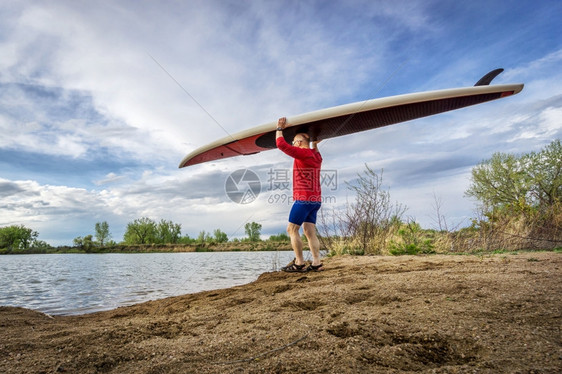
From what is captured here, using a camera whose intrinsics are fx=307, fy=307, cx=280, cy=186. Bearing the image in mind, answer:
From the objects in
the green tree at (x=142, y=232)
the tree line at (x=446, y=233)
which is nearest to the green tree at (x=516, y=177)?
the tree line at (x=446, y=233)

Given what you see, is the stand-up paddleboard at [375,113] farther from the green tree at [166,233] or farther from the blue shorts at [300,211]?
the green tree at [166,233]

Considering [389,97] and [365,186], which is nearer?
[389,97]

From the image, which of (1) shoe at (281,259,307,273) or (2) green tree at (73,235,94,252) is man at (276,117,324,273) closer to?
(1) shoe at (281,259,307,273)

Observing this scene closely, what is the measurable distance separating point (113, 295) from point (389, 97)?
5.30 m

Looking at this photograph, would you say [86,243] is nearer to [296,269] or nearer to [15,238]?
[15,238]

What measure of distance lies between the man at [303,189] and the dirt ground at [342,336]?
5.78ft

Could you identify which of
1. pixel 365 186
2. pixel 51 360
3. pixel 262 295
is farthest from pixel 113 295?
pixel 365 186

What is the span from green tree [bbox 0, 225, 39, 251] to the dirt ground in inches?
1359

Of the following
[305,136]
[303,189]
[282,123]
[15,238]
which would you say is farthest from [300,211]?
[15,238]

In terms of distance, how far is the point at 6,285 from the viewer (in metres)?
6.23

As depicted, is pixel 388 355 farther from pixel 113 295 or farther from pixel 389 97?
pixel 113 295

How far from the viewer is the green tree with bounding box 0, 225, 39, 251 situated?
93.4ft

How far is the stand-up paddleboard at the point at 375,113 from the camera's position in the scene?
14.3 feet

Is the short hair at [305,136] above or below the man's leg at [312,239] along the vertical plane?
above
